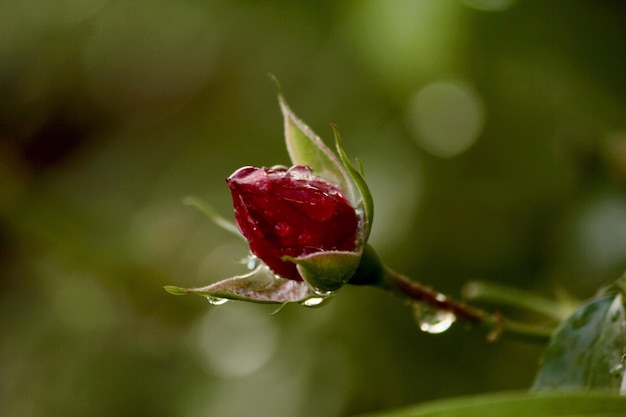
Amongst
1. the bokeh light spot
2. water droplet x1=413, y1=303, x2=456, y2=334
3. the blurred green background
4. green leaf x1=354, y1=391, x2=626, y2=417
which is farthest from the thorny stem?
the bokeh light spot

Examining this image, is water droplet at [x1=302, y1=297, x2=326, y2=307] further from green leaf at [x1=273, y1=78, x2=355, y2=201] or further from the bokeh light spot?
the bokeh light spot

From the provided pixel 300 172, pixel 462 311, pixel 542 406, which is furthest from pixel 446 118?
pixel 542 406

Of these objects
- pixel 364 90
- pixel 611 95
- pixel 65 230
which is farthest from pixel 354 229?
pixel 65 230

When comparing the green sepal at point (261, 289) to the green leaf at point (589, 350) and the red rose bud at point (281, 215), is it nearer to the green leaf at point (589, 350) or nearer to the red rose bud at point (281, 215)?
the red rose bud at point (281, 215)

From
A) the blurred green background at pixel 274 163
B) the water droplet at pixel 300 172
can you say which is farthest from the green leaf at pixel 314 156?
the blurred green background at pixel 274 163

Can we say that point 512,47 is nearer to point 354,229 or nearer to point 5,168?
point 354,229
